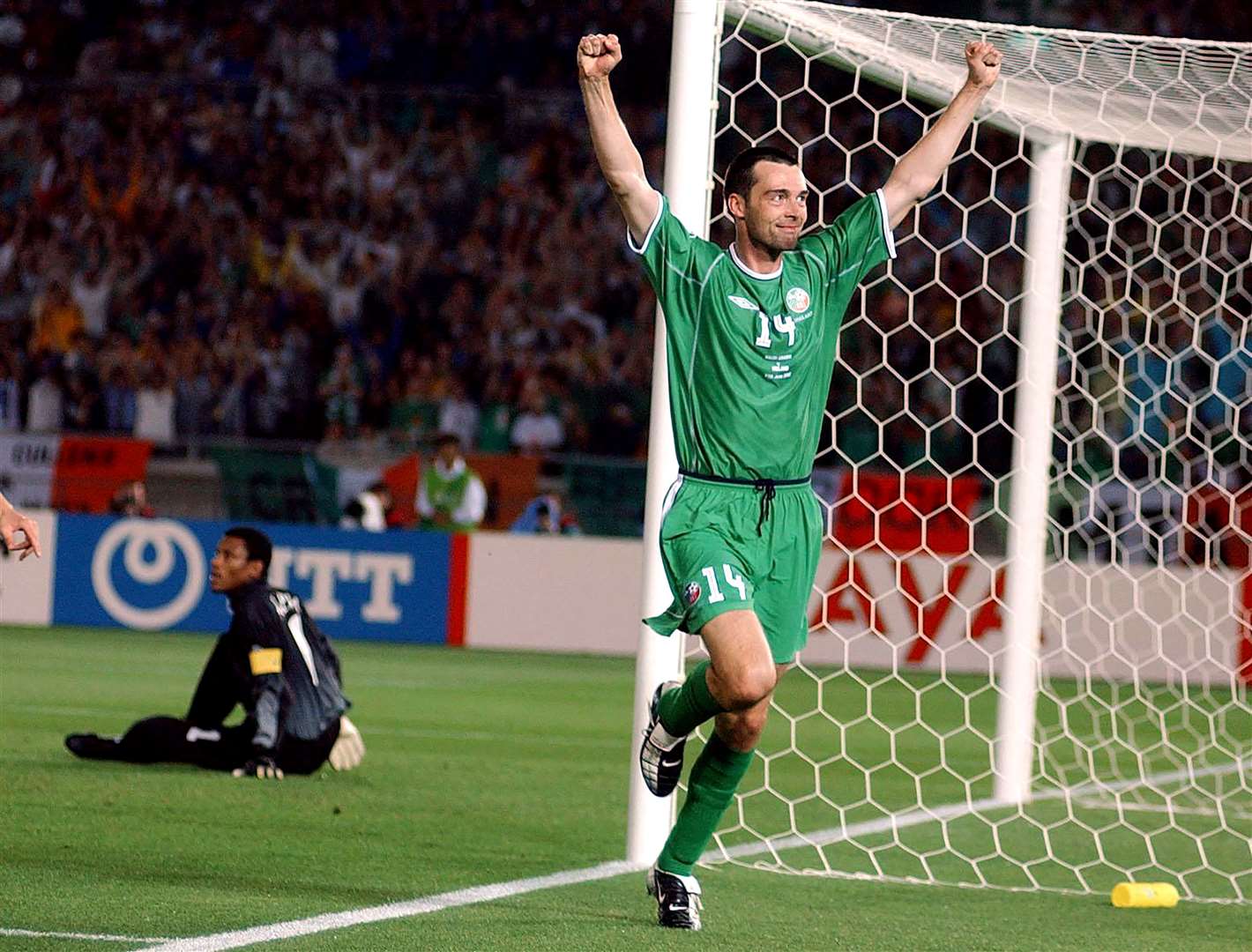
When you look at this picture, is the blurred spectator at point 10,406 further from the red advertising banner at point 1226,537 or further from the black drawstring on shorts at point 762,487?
the black drawstring on shorts at point 762,487

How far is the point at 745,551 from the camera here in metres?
4.97

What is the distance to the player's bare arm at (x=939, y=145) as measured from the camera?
5.25 metres

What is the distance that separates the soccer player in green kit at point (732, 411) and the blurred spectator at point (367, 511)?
1062 centimetres

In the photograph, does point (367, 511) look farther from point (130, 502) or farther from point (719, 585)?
point (719, 585)

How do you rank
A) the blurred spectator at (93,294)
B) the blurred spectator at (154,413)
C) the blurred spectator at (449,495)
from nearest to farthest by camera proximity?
the blurred spectator at (449,495), the blurred spectator at (154,413), the blurred spectator at (93,294)

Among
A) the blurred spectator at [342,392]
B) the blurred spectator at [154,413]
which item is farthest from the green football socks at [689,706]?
the blurred spectator at [154,413]

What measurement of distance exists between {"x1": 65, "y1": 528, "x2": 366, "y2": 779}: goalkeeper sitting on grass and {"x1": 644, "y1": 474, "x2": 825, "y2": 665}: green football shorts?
306cm

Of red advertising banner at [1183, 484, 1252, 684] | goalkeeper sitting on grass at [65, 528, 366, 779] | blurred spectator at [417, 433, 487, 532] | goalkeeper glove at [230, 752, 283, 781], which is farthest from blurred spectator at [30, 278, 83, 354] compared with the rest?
goalkeeper glove at [230, 752, 283, 781]

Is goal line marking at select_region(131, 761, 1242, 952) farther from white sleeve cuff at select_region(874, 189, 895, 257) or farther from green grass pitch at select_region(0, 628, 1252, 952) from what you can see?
white sleeve cuff at select_region(874, 189, 895, 257)

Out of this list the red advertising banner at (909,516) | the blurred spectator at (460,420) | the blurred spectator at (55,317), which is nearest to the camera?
the red advertising banner at (909,516)

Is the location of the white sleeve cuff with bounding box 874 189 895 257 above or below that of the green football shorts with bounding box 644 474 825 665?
above

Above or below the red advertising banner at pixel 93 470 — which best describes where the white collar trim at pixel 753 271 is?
above

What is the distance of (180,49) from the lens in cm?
2244

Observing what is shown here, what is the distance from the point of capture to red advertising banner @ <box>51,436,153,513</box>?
1634 centimetres
